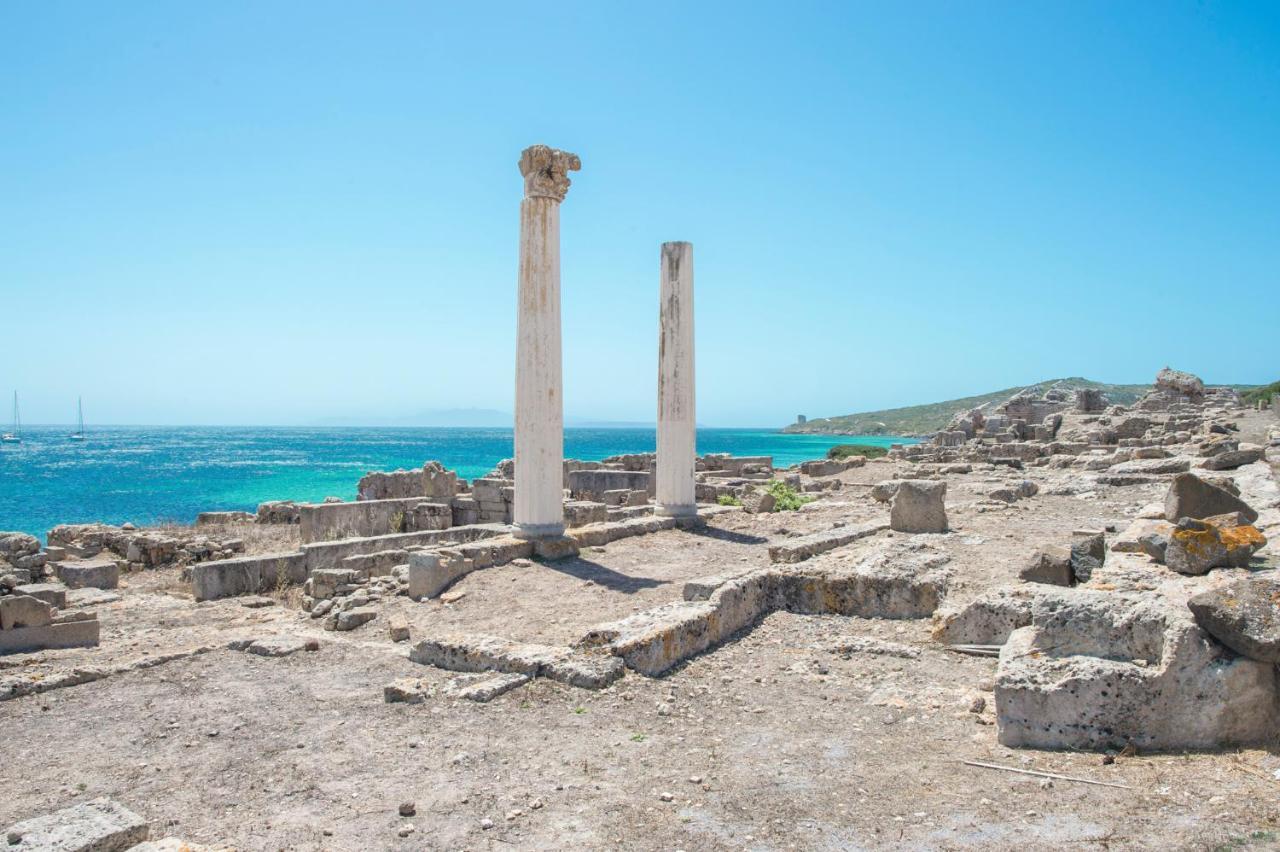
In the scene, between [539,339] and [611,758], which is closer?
[611,758]

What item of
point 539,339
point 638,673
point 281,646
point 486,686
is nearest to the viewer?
point 486,686

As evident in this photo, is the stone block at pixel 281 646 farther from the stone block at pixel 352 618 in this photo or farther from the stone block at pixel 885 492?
the stone block at pixel 885 492

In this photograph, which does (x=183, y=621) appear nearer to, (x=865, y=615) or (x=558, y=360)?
(x=558, y=360)

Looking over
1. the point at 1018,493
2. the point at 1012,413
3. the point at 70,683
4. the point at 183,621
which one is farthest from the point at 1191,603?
the point at 1012,413

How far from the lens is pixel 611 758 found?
4.86 meters

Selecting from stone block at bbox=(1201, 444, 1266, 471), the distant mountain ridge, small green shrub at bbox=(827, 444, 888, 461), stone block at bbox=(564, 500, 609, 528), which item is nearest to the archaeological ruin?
stone block at bbox=(564, 500, 609, 528)

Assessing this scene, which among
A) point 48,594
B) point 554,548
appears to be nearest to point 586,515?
point 554,548

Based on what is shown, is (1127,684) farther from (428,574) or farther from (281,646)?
(428,574)

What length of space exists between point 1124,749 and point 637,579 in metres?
6.42

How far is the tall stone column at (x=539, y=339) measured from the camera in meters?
11.3

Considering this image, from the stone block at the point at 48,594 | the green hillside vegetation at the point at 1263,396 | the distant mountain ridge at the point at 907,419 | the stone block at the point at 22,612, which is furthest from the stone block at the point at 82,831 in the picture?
the distant mountain ridge at the point at 907,419

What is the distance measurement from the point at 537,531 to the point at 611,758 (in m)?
6.70

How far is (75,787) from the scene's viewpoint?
16.0 ft

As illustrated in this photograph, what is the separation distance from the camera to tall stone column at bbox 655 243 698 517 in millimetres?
14172
